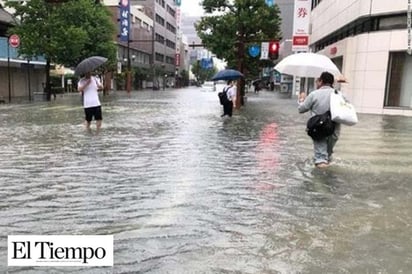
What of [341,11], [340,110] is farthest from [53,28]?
[340,110]

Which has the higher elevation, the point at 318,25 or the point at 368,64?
the point at 318,25

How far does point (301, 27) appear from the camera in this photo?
27.9m

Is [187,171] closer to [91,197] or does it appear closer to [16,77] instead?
[91,197]

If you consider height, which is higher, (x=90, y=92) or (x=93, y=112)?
(x=90, y=92)

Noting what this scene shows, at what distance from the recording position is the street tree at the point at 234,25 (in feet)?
93.7

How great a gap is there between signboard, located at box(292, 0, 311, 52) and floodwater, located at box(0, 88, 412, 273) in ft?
49.9

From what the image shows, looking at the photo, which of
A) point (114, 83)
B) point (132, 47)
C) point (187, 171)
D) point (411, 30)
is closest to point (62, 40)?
point (411, 30)

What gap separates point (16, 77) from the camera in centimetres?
3547

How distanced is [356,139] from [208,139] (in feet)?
13.5

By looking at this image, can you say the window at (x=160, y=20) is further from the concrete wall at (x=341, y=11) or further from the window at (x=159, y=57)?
the concrete wall at (x=341, y=11)

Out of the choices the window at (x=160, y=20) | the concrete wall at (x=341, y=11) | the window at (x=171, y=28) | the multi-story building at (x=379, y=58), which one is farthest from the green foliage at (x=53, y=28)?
the window at (x=171, y=28)

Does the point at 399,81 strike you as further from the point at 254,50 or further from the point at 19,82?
the point at 19,82

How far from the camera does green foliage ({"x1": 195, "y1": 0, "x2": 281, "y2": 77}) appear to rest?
2855cm

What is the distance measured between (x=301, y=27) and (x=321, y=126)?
21.3m
